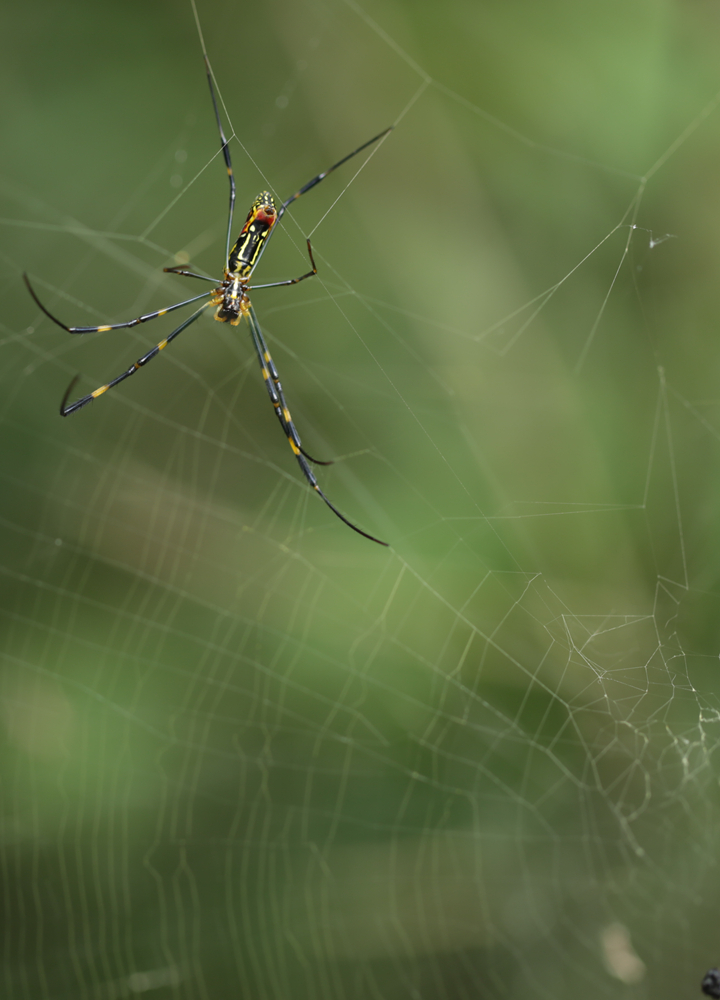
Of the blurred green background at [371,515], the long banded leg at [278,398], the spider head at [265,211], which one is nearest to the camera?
the spider head at [265,211]

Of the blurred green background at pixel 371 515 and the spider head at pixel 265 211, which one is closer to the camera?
the spider head at pixel 265 211

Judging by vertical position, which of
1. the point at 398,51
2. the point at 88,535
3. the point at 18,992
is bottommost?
the point at 18,992

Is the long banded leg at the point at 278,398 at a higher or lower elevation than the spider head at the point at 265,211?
lower

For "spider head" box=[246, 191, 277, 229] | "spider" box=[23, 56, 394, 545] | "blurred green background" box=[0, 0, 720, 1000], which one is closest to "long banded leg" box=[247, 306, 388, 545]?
"spider" box=[23, 56, 394, 545]

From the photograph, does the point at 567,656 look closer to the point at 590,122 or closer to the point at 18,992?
the point at 590,122

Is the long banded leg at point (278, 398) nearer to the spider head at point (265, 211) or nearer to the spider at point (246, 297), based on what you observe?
the spider at point (246, 297)

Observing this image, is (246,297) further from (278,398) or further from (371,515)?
(371,515)

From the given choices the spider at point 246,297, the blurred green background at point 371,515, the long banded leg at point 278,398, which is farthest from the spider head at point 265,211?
the long banded leg at point 278,398

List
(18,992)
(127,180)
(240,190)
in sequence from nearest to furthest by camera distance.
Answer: (240,190) → (127,180) → (18,992)

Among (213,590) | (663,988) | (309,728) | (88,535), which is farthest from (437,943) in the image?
(88,535)
